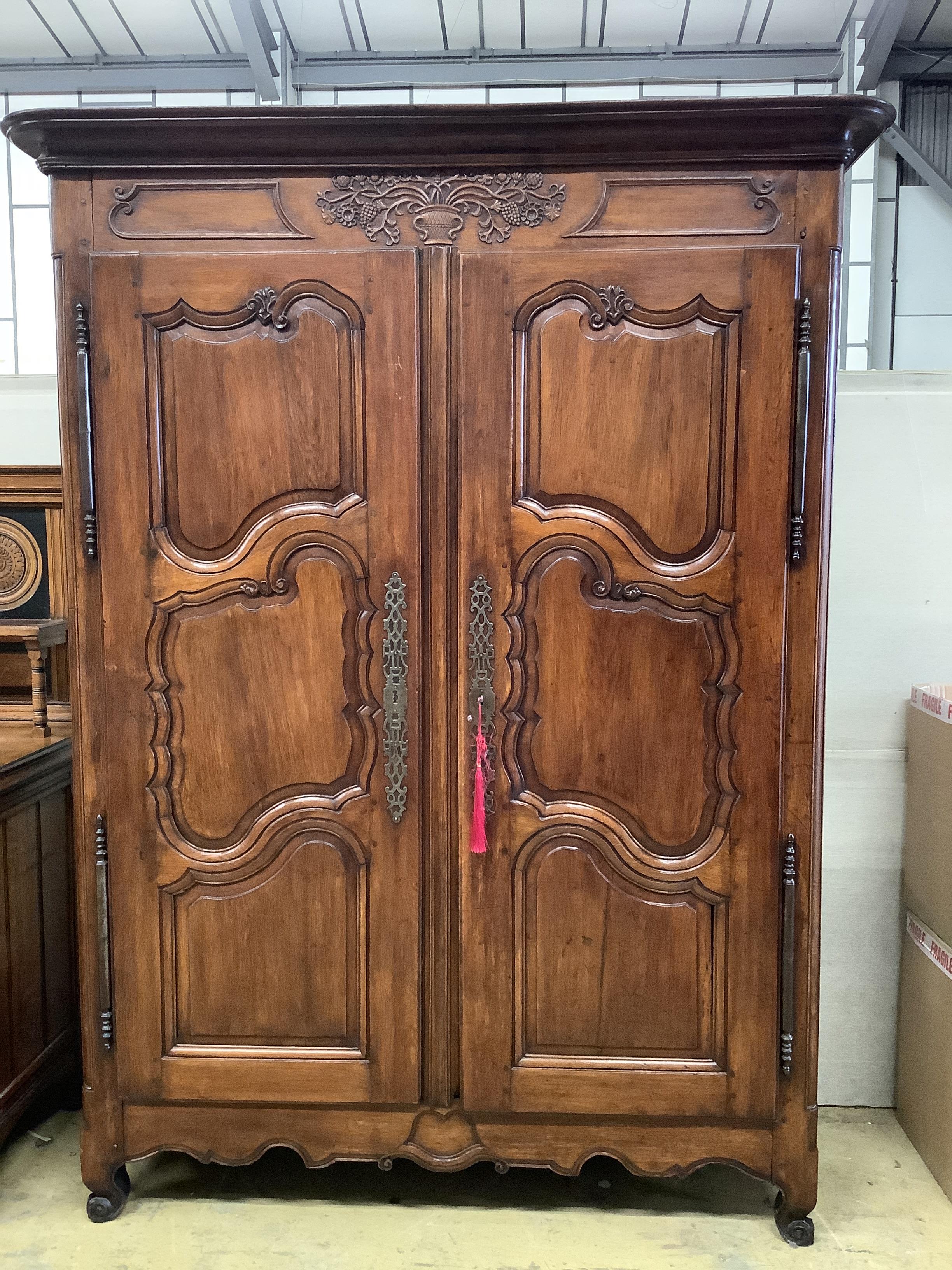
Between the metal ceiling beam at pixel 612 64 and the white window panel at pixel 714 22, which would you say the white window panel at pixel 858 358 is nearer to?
the metal ceiling beam at pixel 612 64

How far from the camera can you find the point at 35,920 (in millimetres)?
1890

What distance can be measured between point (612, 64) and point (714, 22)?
298 mm

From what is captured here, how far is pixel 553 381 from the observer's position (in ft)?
4.95

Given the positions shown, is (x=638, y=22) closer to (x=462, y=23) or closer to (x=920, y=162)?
Answer: (x=462, y=23)

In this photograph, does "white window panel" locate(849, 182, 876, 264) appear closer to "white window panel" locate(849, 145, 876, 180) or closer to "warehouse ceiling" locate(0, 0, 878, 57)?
"white window panel" locate(849, 145, 876, 180)

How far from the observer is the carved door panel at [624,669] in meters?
1.50

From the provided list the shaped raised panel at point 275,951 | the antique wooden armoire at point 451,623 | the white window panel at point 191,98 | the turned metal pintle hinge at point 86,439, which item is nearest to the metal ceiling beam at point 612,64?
the white window panel at point 191,98

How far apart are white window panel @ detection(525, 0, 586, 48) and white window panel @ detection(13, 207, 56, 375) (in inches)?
57.3

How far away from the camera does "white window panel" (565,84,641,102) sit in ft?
8.17

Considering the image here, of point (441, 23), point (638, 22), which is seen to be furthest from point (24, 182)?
point (638, 22)

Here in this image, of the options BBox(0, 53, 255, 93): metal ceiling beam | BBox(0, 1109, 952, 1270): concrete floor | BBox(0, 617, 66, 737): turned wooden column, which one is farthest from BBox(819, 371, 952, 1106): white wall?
BBox(0, 53, 255, 93): metal ceiling beam

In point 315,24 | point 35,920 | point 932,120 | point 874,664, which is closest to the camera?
point 35,920

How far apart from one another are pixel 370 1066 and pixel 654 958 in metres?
0.58

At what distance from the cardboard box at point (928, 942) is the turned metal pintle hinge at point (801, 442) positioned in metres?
0.64
